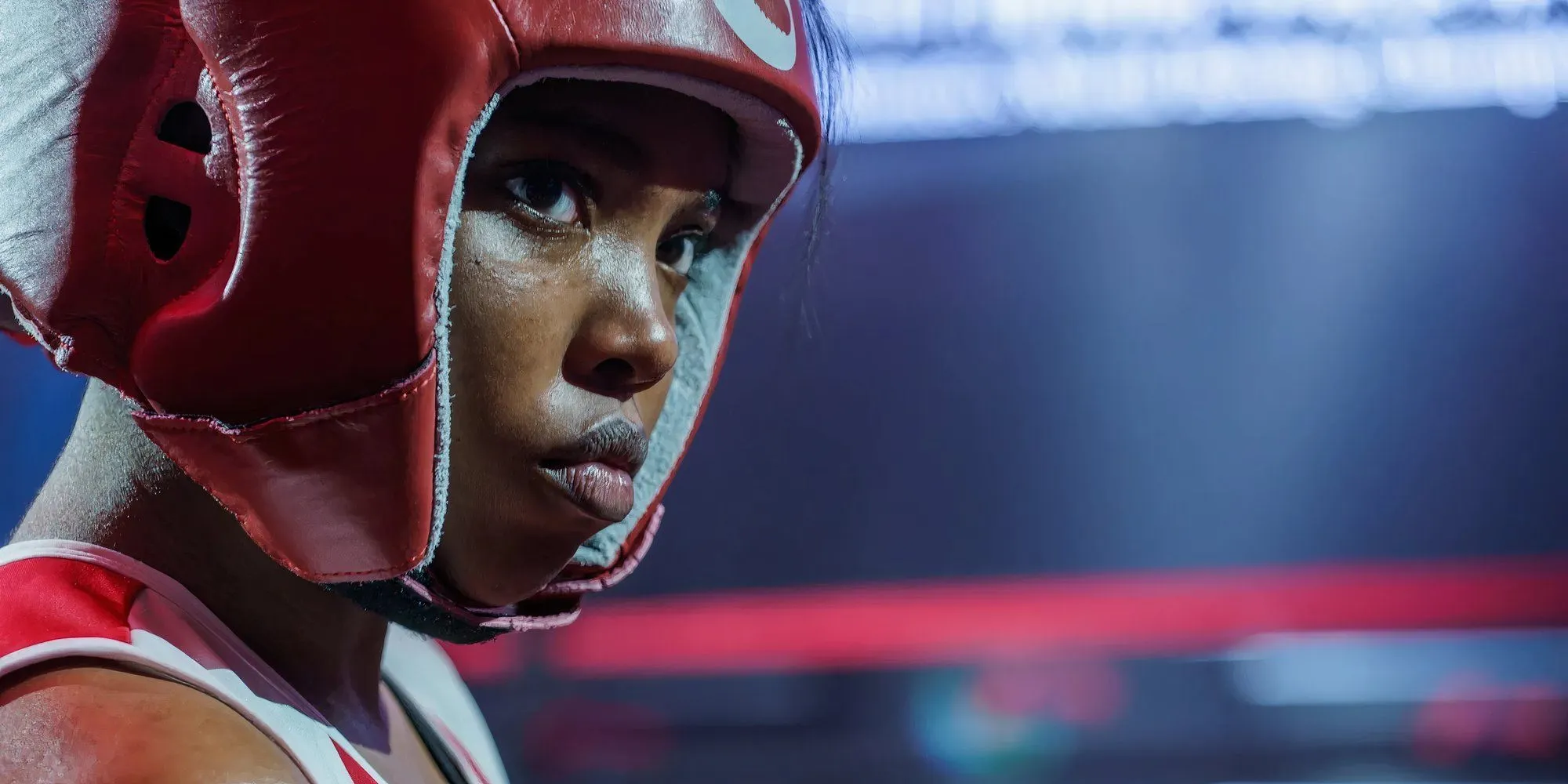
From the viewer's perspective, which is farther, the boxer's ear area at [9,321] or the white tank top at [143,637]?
the boxer's ear area at [9,321]

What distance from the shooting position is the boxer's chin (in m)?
0.61

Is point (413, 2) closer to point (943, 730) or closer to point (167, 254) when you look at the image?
point (167, 254)

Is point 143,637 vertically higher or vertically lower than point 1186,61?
lower

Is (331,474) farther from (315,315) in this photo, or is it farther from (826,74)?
(826,74)

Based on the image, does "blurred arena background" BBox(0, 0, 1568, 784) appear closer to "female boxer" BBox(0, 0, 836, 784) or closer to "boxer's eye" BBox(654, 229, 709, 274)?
"boxer's eye" BBox(654, 229, 709, 274)

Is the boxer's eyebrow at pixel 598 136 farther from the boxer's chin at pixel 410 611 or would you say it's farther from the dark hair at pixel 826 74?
the boxer's chin at pixel 410 611

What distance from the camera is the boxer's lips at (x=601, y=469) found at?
606 mm

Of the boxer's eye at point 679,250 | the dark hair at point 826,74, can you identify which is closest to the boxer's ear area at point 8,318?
the boxer's eye at point 679,250

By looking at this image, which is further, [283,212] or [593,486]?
[593,486]

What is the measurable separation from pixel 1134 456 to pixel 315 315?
1.81 m

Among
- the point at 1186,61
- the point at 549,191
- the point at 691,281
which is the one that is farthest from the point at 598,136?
the point at 1186,61

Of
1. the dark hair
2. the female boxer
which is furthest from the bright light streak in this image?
the female boxer

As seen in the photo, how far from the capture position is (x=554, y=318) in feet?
1.93

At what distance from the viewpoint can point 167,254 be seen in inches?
21.4
